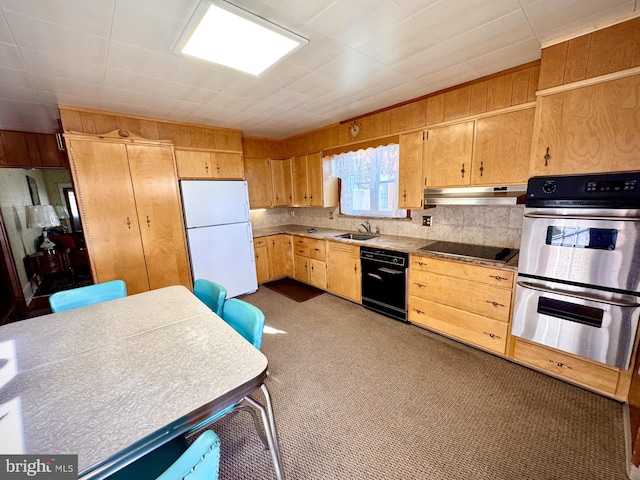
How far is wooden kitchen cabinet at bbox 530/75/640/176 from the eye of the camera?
1.57 metres

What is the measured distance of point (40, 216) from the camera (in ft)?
13.5

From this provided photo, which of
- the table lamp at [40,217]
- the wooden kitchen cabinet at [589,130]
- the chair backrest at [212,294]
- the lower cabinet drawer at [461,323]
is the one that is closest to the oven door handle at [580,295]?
the lower cabinet drawer at [461,323]

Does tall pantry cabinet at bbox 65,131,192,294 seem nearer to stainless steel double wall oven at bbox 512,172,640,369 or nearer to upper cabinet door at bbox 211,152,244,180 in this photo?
upper cabinet door at bbox 211,152,244,180

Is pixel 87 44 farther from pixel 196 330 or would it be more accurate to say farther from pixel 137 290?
pixel 137 290

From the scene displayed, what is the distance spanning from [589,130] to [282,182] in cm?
400

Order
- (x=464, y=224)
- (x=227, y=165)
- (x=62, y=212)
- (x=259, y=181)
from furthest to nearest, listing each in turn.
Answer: (x=62, y=212) < (x=259, y=181) < (x=227, y=165) < (x=464, y=224)

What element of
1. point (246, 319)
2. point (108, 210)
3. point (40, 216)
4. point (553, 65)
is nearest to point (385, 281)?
point (246, 319)

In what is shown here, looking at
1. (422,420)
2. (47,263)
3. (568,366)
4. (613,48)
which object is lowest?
(422,420)

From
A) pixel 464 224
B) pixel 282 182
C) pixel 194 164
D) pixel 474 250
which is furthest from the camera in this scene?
pixel 282 182

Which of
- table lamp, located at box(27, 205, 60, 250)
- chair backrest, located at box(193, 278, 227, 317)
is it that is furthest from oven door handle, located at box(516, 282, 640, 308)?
table lamp, located at box(27, 205, 60, 250)

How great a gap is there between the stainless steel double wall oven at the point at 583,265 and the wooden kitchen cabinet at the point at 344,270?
1.76 metres

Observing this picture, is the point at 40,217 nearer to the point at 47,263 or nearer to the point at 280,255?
the point at 47,263

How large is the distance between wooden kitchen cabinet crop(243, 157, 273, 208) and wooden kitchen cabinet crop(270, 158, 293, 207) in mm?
80

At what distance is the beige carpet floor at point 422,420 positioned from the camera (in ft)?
4.72
